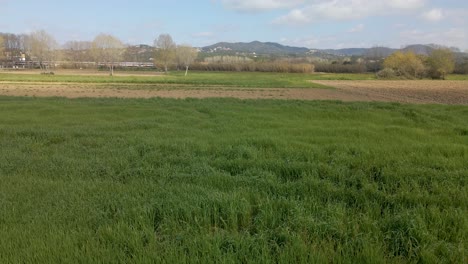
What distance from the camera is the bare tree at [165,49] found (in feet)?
417

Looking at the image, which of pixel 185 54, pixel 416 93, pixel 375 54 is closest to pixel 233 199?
pixel 416 93

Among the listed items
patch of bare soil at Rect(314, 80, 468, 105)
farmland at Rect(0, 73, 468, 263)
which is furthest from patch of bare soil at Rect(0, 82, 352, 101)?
farmland at Rect(0, 73, 468, 263)

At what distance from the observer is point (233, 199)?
533 cm

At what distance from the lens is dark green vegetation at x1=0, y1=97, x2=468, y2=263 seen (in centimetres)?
397

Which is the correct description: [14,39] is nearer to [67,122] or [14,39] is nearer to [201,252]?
[67,122]

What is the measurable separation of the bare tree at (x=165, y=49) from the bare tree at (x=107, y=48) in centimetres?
1486

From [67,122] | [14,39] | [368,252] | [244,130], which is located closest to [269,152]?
[244,130]

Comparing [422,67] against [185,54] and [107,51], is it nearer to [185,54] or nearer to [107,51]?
[185,54]

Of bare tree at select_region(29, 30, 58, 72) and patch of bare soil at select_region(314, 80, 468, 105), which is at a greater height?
bare tree at select_region(29, 30, 58, 72)

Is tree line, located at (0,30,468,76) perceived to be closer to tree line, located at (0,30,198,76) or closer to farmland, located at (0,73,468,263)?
tree line, located at (0,30,198,76)

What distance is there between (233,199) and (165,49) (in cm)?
13132

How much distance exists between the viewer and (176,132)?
40.8 feet

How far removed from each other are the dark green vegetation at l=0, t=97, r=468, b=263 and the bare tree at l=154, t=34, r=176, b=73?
121 m

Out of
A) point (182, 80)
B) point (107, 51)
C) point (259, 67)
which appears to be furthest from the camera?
point (259, 67)
